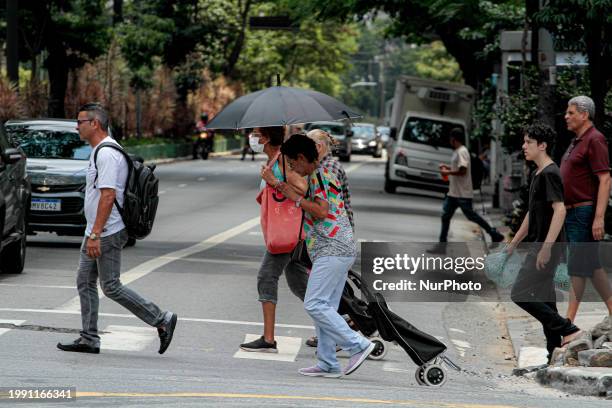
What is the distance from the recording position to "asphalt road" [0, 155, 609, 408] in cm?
834

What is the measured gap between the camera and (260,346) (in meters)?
Result: 10.9

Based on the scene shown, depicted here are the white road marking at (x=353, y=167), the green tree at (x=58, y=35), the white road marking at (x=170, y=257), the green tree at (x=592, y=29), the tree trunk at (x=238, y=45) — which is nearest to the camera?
the white road marking at (x=170, y=257)

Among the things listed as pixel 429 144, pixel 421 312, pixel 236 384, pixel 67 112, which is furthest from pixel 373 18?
pixel 236 384

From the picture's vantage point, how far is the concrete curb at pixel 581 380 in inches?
369

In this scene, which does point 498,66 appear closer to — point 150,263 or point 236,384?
point 150,263

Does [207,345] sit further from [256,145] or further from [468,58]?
[468,58]

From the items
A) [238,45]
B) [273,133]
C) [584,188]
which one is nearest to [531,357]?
[584,188]

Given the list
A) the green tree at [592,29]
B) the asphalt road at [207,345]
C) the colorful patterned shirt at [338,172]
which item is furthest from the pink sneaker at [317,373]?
the green tree at [592,29]

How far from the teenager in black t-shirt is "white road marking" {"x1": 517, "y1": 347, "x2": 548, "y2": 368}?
94cm

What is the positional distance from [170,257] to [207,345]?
7.05 metres

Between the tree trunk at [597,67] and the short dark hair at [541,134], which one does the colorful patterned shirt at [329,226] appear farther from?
the tree trunk at [597,67]

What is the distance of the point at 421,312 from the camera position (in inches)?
569

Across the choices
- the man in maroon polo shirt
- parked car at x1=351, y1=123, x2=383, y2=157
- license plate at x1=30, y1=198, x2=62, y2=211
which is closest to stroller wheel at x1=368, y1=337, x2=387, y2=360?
the man in maroon polo shirt

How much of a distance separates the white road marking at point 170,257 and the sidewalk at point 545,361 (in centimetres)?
397
